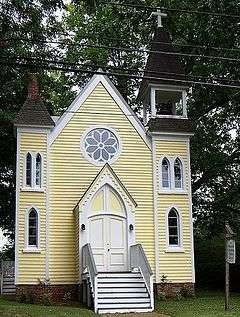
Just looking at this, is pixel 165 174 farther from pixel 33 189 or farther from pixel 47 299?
pixel 47 299

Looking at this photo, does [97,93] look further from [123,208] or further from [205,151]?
[205,151]

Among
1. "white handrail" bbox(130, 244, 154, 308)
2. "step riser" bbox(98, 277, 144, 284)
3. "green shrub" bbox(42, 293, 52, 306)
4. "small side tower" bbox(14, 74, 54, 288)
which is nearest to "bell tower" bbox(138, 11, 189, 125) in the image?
"small side tower" bbox(14, 74, 54, 288)

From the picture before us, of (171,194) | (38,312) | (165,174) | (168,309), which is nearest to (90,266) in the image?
(168,309)

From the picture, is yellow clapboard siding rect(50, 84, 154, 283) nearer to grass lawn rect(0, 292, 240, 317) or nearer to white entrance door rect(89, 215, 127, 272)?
white entrance door rect(89, 215, 127, 272)

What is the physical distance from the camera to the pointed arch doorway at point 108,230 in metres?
23.5

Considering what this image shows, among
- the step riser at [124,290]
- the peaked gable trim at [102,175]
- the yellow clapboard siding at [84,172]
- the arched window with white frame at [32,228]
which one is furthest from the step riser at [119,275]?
the arched window with white frame at [32,228]

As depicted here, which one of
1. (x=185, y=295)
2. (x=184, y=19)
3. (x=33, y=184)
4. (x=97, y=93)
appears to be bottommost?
(x=185, y=295)

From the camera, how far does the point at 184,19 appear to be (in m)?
32.2

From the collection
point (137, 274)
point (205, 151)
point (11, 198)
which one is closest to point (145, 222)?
point (137, 274)

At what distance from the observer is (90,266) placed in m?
21.1

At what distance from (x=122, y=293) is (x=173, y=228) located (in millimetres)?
5326

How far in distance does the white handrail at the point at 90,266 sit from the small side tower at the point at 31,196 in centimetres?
175

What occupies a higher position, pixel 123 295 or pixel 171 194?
pixel 171 194

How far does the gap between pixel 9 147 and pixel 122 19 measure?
9.94 meters
